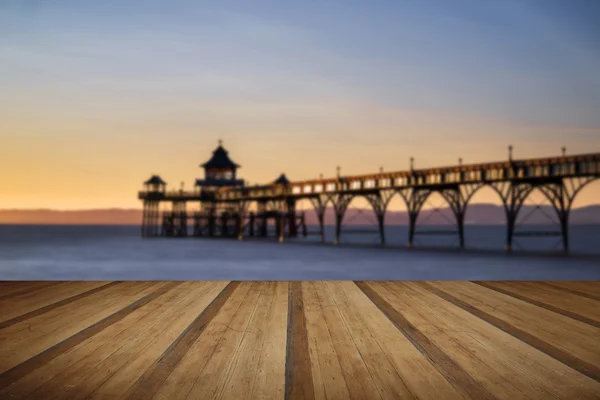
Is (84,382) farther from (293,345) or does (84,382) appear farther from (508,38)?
(508,38)

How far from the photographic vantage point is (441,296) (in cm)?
822

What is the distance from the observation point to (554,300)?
795cm

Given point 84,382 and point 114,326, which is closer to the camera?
point 84,382

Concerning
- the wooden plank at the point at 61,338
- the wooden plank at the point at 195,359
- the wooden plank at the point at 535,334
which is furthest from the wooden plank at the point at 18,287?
the wooden plank at the point at 535,334

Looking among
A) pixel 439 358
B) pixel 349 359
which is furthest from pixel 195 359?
pixel 439 358

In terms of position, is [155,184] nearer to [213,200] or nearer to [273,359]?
[213,200]

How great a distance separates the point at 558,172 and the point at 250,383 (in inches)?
1145

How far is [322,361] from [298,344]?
641 millimetres

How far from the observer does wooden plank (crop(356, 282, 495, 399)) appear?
377 cm

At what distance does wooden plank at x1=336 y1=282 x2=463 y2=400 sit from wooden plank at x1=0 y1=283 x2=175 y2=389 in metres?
2.87

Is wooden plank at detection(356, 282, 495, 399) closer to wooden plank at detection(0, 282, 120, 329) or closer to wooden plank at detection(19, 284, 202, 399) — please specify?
wooden plank at detection(19, 284, 202, 399)

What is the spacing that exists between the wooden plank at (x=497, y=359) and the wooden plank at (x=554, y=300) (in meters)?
1.42

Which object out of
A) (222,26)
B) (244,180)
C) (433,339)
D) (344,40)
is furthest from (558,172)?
(244,180)

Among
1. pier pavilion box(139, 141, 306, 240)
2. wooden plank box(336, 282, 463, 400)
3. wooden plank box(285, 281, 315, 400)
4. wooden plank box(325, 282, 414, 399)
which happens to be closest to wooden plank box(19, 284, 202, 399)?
wooden plank box(285, 281, 315, 400)
